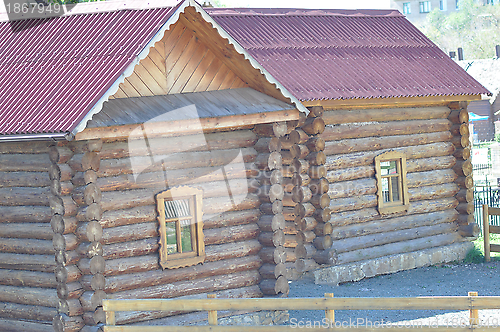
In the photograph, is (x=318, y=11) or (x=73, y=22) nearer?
(x=73, y=22)

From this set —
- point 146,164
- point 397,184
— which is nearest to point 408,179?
point 397,184

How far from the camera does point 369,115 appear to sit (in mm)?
15859

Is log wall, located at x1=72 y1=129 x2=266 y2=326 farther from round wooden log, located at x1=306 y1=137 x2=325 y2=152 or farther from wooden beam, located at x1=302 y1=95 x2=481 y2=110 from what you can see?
wooden beam, located at x1=302 y1=95 x2=481 y2=110

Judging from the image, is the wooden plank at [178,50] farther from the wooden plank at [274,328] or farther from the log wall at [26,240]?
the wooden plank at [274,328]

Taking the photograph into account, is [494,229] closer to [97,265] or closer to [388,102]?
[388,102]

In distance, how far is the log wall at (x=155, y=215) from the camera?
1009cm

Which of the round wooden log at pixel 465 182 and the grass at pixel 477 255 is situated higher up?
the round wooden log at pixel 465 182

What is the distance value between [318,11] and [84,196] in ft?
31.5

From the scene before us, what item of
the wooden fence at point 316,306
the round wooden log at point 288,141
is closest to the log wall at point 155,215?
the wooden fence at point 316,306

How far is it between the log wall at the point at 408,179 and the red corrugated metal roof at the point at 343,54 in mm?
713

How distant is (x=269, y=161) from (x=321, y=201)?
3.27 metres

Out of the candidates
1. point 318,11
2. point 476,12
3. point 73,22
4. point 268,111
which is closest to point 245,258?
point 268,111

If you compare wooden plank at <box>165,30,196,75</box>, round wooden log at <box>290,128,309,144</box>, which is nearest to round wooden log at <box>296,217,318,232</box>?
round wooden log at <box>290,128,309,144</box>

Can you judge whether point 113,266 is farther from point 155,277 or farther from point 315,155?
point 315,155
